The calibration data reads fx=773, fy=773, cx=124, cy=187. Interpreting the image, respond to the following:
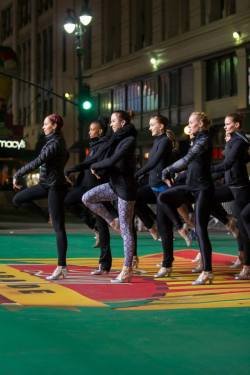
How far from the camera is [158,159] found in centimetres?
962

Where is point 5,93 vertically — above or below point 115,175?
above

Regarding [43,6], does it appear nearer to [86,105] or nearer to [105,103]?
[105,103]

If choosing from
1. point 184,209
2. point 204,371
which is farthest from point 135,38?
point 204,371

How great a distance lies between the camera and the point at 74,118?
4859 centimetres

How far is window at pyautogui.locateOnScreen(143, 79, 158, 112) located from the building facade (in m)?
0.05

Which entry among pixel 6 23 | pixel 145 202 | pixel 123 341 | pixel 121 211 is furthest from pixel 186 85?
pixel 6 23

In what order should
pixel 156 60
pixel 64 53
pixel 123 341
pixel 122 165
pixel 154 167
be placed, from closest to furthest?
1. pixel 123 341
2. pixel 122 165
3. pixel 154 167
4. pixel 156 60
5. pixel 64 53

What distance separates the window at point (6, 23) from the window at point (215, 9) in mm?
34698

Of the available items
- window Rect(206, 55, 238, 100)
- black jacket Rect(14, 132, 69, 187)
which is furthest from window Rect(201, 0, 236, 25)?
black jacket Rect(14, 132, 69, 187)

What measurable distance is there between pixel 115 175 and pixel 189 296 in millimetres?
1854

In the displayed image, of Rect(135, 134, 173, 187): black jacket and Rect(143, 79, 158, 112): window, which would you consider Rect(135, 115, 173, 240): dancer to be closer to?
Rect(135, 134, 173, 187): black jacket

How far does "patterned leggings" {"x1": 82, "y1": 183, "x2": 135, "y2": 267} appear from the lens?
8922mm

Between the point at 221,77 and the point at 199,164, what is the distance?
84.0ft

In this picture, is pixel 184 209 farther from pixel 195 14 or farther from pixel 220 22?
pixel 195 14
